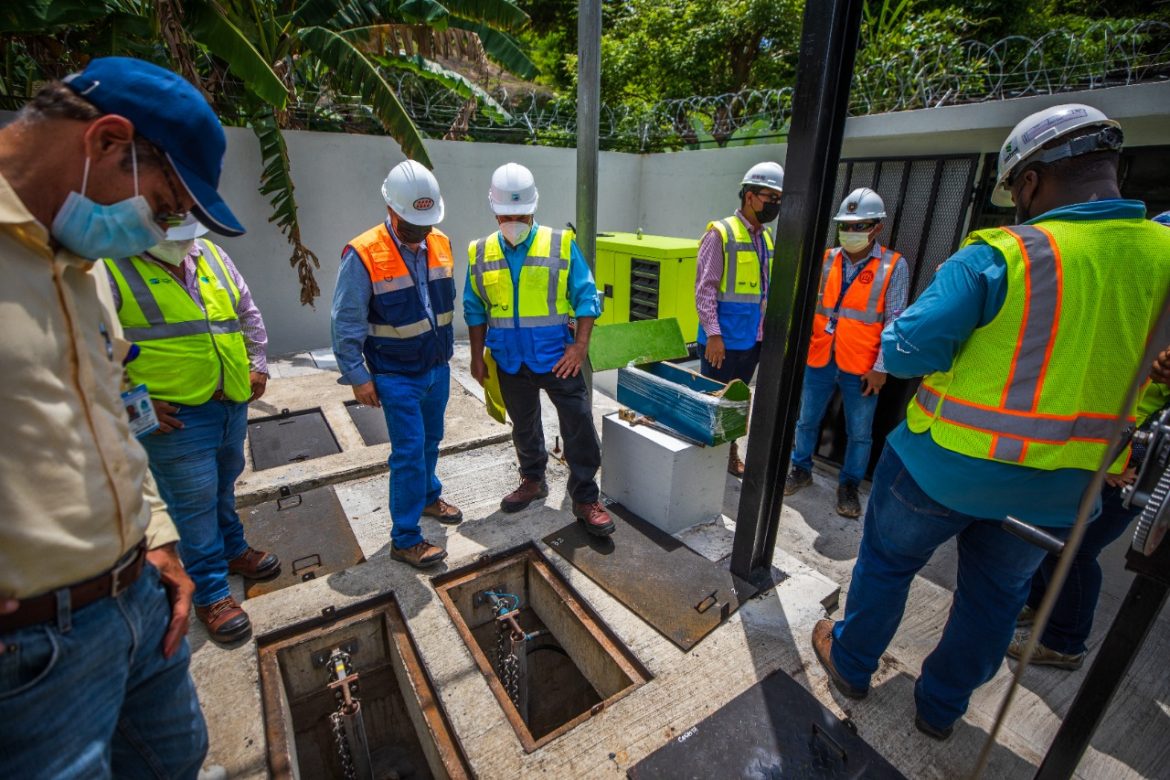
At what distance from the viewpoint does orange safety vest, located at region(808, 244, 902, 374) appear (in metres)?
3.37

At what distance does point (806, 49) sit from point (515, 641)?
274 cm

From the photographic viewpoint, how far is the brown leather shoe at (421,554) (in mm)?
2766

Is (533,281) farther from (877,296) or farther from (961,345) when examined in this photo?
(877,296)

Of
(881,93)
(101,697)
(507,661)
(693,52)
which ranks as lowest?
(507,661)

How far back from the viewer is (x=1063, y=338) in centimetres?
148

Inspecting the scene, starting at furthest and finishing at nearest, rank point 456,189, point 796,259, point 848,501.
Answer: point 456,189 < point 848,501 < point 796,259

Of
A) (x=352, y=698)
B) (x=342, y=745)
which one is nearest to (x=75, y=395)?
(x=352, y=698)

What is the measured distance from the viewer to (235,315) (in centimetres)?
237

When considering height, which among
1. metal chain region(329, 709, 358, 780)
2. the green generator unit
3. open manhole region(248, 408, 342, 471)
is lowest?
metal chain region(329, 709, 358, 780)

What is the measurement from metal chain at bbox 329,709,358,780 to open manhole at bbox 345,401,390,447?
212 centimetres

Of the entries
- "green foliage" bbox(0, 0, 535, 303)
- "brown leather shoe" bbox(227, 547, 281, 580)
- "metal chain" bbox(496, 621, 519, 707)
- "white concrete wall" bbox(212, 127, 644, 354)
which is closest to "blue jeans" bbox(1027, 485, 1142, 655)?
"metal chain" bbox(496, 621, 519, 707)

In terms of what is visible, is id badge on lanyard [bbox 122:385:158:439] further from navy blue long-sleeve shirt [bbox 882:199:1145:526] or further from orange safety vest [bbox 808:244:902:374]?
orange safety vest [bbox 808:244:902:374]

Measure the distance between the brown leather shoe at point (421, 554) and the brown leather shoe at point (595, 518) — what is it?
0.77 m

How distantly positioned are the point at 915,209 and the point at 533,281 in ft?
8.97
